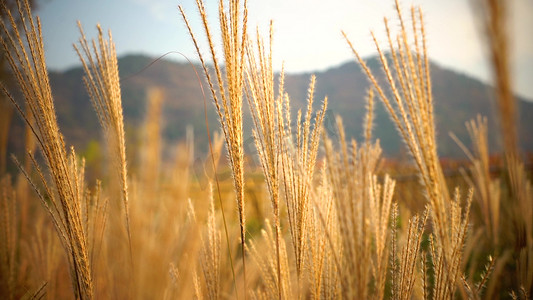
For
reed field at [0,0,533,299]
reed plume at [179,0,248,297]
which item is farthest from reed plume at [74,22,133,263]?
reed plume at [179,0,248,297]

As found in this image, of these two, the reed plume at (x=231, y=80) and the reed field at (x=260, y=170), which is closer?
the reed field at (x=260, y=170)

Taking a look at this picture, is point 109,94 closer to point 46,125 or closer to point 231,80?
point 46,125

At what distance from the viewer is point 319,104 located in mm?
849

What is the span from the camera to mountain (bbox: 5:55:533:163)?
0.78 metres

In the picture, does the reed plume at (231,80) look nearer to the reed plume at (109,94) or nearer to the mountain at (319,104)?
the mountain at (319,104)

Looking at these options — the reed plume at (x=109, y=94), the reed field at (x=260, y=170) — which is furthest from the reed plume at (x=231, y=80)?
the reed plume at (x=109, y=94)

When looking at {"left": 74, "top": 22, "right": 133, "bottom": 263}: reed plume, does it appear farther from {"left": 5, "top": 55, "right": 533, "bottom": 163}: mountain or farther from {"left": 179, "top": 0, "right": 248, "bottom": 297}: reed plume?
{"left": 179, "top": 0, "right": 248, "bottom": 297}: reed plume

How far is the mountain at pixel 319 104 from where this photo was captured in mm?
779

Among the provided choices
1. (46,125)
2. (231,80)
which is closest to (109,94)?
(46,125)

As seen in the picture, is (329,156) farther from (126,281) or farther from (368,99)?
(126,281)

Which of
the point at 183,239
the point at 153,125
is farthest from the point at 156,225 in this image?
the point at 153,125

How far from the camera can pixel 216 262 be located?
41.8 inches

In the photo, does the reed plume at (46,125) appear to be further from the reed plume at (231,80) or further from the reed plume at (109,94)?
the reed plume at (231,80)

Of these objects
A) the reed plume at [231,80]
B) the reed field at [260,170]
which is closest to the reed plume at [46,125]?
the reed field at [260,170]
